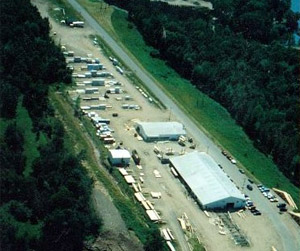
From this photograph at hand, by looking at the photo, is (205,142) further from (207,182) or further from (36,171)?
(36,171)

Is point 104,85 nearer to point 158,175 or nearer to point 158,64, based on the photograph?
point 158,64

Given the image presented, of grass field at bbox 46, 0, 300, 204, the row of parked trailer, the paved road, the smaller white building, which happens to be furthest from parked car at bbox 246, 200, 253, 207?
the smaller white building

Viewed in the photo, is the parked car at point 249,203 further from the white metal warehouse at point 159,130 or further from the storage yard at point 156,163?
the white metal warehouse at point 159,130

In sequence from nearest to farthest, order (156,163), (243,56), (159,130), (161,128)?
1. (156,163)
2. (159,130)
3. (161,128)
4. (243,56)

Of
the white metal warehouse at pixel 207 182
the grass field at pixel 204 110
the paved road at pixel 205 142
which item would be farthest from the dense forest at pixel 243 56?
the white metal warehouse at pixel 207 182

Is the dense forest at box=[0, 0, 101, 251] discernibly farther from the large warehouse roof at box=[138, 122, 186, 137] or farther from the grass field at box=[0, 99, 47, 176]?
the large warehouse roof at box=[138, 122, 186, 137]

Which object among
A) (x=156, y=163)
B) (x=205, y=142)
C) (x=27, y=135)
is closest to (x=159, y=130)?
(x=205, y=142)
